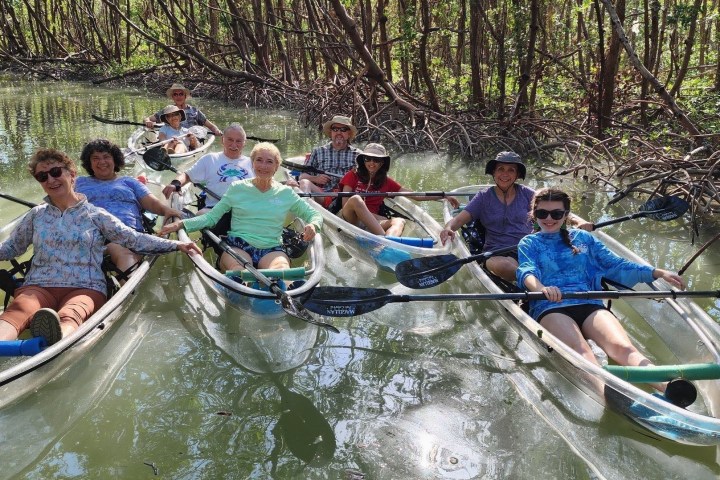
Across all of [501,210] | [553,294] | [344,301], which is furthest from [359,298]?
[501,210]

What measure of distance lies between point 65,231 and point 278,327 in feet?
5.18

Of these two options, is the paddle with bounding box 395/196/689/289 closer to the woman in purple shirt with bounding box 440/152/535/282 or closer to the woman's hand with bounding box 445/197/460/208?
the woman in purple shirt with bounding box 440/152/535/282

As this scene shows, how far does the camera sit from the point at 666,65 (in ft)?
59.6

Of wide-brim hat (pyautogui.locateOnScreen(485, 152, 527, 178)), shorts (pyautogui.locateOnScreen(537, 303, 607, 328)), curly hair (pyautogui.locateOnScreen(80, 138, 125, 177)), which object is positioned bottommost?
shorts (pyautogui.locateOnScreen(537, 303, 607, 328))

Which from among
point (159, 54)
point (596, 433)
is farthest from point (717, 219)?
point (159, 54)

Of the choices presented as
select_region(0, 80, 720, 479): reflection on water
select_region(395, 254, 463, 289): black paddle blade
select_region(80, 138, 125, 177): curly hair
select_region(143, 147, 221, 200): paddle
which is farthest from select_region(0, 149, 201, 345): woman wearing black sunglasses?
select_region(143, 147, 221, 200): paddle

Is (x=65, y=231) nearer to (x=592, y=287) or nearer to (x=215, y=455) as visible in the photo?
(x=215, y=455)

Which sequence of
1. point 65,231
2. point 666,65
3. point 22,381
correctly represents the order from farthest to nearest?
point 666,65 → point 65,231 → point 22,381

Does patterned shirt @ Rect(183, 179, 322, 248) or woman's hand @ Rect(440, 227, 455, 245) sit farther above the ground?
patterned shirt @ Rect(183, 179, 322, 248)

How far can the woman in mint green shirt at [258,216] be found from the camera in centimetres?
499

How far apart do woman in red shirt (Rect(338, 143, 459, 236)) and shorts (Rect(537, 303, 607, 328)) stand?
2204mm

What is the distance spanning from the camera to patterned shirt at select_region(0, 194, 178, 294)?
13.5 feet

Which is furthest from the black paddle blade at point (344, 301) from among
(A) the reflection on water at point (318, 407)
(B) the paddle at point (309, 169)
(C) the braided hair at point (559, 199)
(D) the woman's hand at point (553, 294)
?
(B) the paddle at point (309, 169)

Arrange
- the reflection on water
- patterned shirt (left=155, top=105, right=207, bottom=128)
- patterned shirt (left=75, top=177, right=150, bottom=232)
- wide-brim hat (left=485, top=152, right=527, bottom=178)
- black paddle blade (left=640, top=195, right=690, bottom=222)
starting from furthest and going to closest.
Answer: patterned shirt (left=155, top=105, right=207, bottom=128)
black paddle blade (left=640, top=195, right=690, bottom=222)
wide-brim hat (left=485, top=152, right=527, bottom=178)
patterned shirt (left=75, top=177, right=150, bottom=232)
the reflection on water
